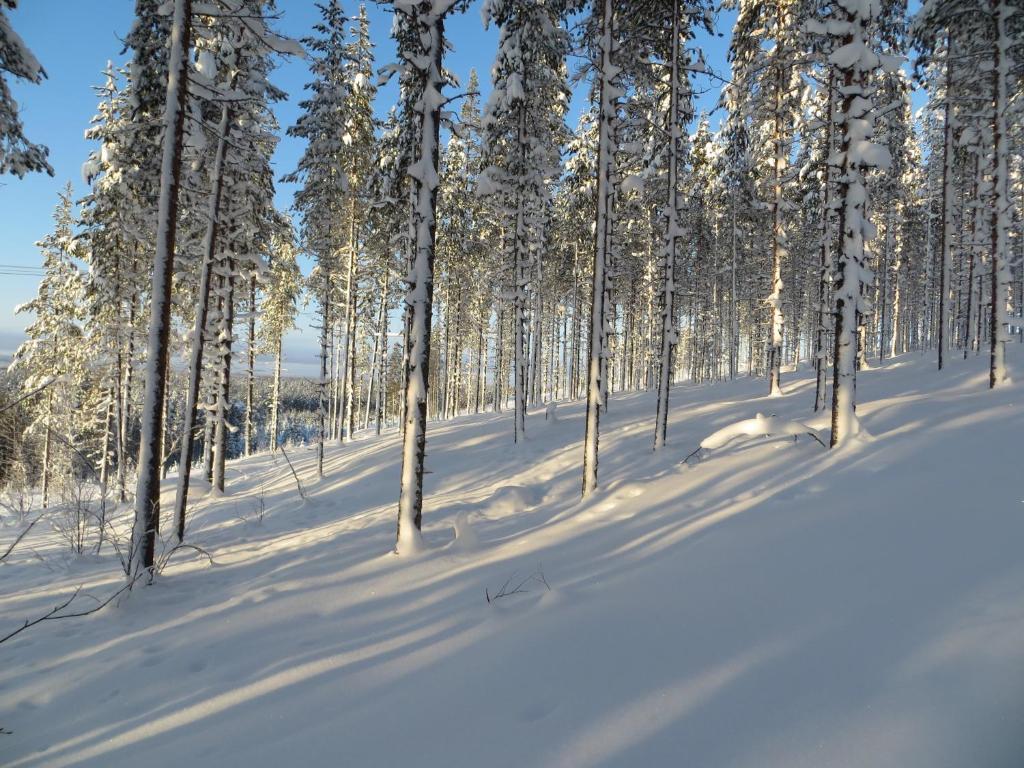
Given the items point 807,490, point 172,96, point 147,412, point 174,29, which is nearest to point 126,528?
point 147,412

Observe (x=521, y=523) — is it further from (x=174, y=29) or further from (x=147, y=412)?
(x=174, y=29)

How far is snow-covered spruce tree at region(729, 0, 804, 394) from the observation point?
14.8m

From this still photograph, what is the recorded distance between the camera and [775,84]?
16266 millimetres

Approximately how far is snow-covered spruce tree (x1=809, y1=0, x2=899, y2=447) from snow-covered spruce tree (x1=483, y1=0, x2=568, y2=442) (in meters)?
6.44

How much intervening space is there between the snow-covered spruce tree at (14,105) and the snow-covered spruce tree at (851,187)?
1301 centimetres

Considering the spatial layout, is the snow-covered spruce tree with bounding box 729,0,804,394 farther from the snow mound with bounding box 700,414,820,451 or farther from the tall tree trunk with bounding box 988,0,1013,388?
the snow mound with bounding box 700,414,820,451

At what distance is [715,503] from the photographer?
24.1 ft

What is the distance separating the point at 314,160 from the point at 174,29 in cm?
991

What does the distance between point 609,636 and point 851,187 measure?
346 inches

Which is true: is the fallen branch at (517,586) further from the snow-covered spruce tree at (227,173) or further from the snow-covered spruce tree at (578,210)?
the snow-covered spruce tree at (578,210)

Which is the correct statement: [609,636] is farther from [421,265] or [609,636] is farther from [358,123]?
[358,123]

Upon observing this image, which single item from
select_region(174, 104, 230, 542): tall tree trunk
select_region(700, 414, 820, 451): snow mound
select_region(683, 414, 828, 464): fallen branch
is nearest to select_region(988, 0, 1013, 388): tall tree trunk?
select_region(683, 414, 828, 464): fallen branch

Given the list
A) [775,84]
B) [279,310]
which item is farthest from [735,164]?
[279,310]

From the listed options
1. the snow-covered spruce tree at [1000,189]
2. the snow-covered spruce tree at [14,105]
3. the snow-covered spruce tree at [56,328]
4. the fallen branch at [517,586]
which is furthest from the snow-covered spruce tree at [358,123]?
the snow-covered spruce tree at [1000,189]
